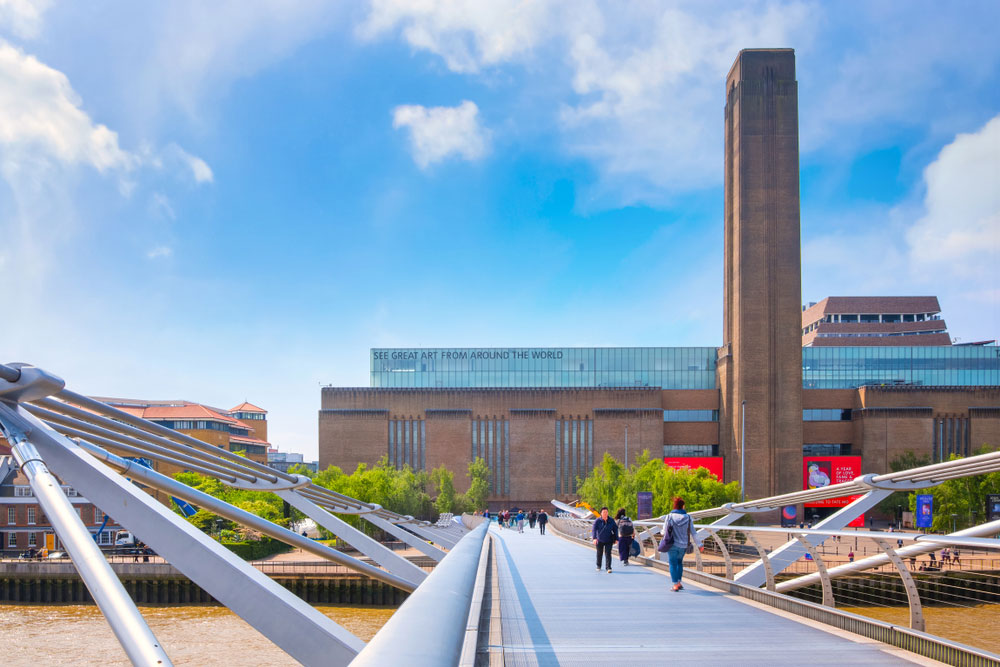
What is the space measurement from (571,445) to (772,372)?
58.7ft

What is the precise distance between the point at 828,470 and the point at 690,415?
1176 centimetres

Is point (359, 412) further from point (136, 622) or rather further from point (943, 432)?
point (136, 622)

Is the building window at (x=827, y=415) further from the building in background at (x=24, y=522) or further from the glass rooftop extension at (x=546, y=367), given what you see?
the building in background at (x=24, y=522)

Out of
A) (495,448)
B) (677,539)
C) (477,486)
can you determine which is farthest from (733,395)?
(677,539)

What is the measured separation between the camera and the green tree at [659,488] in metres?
42.2

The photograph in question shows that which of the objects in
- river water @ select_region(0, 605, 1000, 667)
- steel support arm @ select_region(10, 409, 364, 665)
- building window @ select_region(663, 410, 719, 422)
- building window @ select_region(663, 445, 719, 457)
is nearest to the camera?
steel support arm @ select_region(10, 409, 364, 665)

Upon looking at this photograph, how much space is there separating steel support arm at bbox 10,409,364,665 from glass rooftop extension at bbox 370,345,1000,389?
69477mm

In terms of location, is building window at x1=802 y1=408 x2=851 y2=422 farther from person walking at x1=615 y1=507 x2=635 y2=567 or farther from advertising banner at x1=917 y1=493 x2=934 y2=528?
person walking at x1=615 y1=507 x2=635 y2=567

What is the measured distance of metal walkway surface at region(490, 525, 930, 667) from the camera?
5.02 m

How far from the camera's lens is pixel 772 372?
61.7 metres

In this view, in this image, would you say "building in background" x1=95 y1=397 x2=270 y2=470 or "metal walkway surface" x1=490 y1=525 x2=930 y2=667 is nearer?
"metal walkway surface" x1=490 y1=525 x2=930 y2=667

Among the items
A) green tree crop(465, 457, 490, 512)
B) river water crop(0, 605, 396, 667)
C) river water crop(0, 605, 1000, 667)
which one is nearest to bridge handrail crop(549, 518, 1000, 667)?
river water crop(0, 605, 396, 667)

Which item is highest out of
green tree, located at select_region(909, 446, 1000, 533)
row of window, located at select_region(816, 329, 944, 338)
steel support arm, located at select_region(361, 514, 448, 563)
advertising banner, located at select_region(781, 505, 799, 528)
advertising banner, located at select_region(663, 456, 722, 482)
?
row of window, located at select_region(816, 329, 944, 338)

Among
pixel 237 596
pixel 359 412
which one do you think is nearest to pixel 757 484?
pixel 359 412
